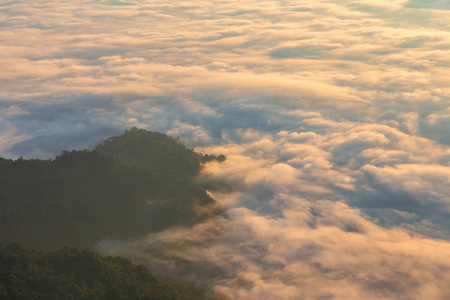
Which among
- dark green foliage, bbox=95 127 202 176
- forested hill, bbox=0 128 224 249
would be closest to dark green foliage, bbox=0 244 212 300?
forested hill, bbox=0 128 224 249

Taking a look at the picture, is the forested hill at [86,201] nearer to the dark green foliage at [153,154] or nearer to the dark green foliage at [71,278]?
the dark green foliage at [153,154]

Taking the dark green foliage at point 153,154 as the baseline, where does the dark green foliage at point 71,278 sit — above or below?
above

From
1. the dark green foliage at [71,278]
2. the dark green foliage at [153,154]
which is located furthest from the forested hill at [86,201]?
the dark green foliage at [71,278]

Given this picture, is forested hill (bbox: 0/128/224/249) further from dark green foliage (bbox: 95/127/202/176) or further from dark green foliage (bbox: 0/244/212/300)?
dark green foliage (bbox: 0/244/212/300)

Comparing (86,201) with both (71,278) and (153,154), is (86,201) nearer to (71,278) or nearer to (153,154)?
(71,278)

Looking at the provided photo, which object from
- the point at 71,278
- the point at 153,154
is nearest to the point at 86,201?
the point at 71,278
